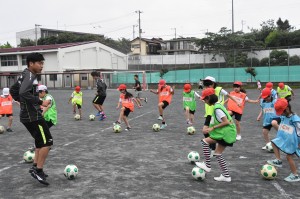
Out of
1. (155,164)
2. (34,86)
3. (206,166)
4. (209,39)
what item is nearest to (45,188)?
(34,86)

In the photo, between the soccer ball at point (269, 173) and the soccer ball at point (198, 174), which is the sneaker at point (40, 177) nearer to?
the soccer ball at point (198, 174)

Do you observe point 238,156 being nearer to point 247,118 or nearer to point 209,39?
point 247,118

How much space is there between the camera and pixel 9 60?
5778cm

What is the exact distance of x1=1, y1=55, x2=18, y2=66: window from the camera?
5700 cm

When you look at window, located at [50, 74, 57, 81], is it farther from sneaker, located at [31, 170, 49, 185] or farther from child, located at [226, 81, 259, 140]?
sneaker, located at [31, 170, 49, 185]

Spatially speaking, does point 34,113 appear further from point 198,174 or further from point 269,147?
point 269,147

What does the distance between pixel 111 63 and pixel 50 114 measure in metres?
51.8

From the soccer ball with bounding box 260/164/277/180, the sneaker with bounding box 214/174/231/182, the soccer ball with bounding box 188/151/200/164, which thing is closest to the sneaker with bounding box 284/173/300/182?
the soccer ball with bounding box 260/164/277/180

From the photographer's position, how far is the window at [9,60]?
187 ft

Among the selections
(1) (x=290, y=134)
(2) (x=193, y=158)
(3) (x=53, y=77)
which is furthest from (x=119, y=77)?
(1) (x=290, y=134)

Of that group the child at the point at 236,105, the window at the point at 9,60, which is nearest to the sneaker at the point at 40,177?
the child at the point at 236,105

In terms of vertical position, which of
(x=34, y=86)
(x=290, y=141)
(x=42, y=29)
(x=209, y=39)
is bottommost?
(x=290, y=141)

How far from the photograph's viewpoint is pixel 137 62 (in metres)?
60.0

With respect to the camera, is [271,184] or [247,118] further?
[247,118]
